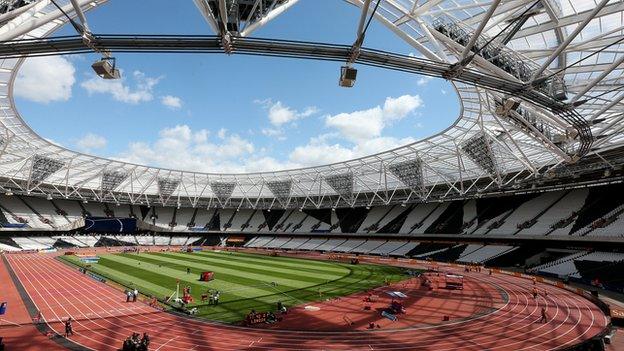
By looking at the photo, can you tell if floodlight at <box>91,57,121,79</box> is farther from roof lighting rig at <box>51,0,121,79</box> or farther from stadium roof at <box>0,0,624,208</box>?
stadium roof at <box>0,0,624,208</box>

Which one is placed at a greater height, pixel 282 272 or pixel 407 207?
pixel 407 207

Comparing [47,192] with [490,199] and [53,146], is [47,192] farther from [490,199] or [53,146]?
[490,199]

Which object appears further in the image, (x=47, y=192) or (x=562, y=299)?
(x=47, y=192)

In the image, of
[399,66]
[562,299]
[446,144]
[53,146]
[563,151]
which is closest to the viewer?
[399,66]

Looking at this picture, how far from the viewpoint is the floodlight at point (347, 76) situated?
13609 mm

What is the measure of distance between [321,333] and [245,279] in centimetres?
1956

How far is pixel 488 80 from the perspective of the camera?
16172 mm

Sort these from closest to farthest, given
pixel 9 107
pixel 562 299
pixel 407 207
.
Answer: pixel 562 299 < pixel 9 107 < pixel 407 207

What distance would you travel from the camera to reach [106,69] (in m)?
13.1

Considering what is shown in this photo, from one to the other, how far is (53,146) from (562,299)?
6758cm

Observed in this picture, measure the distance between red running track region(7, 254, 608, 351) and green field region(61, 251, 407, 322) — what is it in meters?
3.21

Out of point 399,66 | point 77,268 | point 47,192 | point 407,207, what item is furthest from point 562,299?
point 47,192

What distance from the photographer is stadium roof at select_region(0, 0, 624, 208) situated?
1588cm

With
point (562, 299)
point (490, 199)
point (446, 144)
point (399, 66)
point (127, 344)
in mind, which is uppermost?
point (446, 144)
